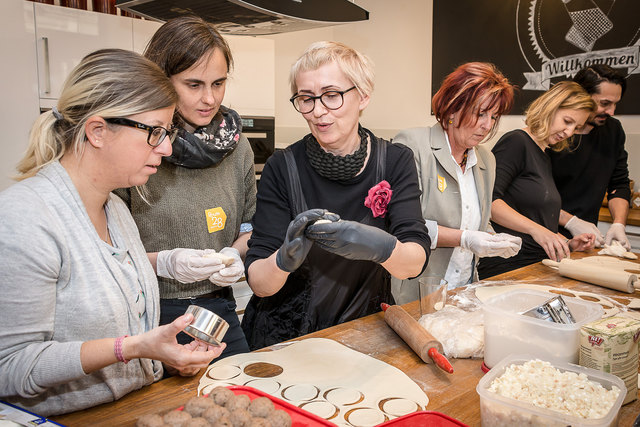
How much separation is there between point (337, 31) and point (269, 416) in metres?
5.00

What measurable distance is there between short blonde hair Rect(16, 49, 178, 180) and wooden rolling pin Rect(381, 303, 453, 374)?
88 cm

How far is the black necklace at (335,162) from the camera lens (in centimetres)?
158

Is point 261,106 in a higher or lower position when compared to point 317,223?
higher

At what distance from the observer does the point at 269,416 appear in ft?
2.97

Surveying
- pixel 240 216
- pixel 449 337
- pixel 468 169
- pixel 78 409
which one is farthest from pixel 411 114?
pixel 78 409

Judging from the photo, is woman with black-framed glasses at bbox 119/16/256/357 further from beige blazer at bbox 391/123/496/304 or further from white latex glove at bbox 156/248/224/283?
beige blazer at bbox 391/123/496/304

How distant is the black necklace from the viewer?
1.58m

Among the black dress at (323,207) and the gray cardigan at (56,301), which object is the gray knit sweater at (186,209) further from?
the gray cardigan at (56,301)

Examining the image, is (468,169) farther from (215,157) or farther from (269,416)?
(269,416)

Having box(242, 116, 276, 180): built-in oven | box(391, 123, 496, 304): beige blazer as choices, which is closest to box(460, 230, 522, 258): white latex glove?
box(391, 123, 496, 304): beige blazer

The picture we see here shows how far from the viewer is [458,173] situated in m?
2.13

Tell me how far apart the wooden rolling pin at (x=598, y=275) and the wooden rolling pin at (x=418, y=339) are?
100 cm

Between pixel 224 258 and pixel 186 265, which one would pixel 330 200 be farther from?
pixel 186 265

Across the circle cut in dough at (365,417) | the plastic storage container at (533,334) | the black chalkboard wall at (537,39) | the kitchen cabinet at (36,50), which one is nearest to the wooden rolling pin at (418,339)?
the plastic storage container at (533,334)
